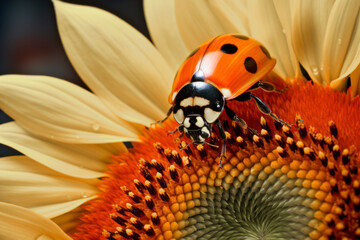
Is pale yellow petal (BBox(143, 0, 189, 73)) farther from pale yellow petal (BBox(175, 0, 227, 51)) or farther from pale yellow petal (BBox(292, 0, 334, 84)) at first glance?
pale yellow petal (BBox(292, 0, 334, 84))

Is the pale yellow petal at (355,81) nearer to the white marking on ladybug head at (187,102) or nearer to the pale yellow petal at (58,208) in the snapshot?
the white marking on ladybug head at (187,102)

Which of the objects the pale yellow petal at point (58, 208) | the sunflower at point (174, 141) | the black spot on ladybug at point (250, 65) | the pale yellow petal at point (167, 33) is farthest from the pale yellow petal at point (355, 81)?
the pale yellow petal at point (58, 208)

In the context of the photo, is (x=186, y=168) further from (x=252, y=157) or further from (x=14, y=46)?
(x=14, y=46)

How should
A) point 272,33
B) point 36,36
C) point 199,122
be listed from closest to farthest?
point 199,122 < point 272,33 < point 36,36

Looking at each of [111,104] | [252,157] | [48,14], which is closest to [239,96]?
[252,157]

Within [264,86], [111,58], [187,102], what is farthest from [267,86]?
[111,58]

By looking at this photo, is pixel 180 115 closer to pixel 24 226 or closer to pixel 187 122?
pixel 187 122
